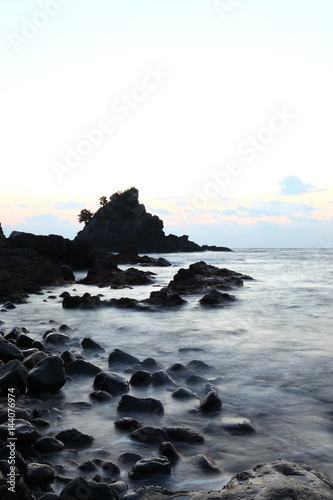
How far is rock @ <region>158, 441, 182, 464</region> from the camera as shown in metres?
3.56

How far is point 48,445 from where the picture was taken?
11.9 ft

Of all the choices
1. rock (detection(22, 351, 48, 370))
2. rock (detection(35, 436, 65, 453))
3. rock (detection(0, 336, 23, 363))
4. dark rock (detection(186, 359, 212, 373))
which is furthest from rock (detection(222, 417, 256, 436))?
rock (detection(0, 336, 23, 363))

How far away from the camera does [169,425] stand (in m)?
4.36

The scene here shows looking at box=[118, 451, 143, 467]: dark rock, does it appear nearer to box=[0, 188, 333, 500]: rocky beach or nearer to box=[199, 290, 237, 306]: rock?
box=[0, 188, 333, 500]: rocky beach

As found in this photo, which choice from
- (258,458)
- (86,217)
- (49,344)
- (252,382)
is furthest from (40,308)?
(86,217)

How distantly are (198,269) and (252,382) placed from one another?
15.9m

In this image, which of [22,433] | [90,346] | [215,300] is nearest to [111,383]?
[22,433]

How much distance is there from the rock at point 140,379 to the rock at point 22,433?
84.2 inches

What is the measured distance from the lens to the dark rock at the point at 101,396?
16.6 feet

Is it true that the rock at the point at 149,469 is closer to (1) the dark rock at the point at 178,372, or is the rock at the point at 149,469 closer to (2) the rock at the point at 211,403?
(2) the rock at the point at 211,403

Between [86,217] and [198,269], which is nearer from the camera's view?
[198,269]

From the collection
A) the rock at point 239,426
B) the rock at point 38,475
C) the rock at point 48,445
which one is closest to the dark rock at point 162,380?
the rock at point 239,426

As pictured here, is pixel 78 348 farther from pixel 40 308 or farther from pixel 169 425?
pixel 40 308

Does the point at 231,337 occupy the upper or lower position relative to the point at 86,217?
lower
